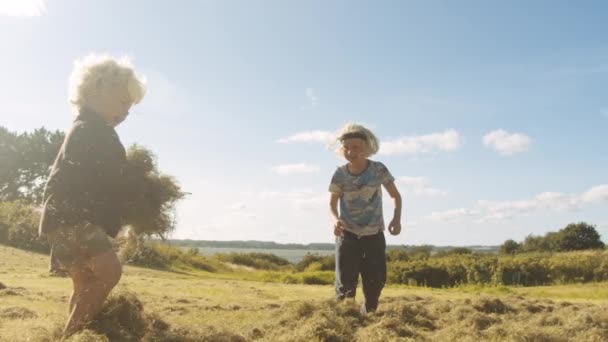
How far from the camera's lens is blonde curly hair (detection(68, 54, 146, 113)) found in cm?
395

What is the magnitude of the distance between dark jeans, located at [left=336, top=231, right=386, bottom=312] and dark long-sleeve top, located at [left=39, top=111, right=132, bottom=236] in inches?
91.6

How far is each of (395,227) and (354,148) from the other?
0.89 metres

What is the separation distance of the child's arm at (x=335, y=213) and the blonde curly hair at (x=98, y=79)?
225 centimetres

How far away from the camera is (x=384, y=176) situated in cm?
561

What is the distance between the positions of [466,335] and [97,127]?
3.00 meters

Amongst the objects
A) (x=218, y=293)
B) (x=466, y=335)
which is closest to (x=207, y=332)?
(x=466, y=335)

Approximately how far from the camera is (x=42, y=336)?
10.3 feet

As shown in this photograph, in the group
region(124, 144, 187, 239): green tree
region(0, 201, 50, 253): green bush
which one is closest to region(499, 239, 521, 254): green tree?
region(0, 201, 50, 253): green bush

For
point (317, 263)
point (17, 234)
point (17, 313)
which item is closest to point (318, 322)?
point (17, 313)

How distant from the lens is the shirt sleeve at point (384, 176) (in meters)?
5.60

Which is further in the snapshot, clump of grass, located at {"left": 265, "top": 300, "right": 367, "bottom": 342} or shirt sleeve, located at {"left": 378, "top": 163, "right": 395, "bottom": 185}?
shirt sleeve, located at {"left": 378, "top": 163, "right": 395, "bottom": 185}

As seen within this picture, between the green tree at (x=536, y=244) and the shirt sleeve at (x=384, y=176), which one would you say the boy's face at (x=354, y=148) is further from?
the green tree at (x=536, y=244)

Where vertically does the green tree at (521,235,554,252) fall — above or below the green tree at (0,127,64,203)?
below

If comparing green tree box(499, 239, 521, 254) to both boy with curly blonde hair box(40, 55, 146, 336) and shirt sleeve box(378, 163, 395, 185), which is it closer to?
shirt sleeve box(378, 163, 395, 185)
